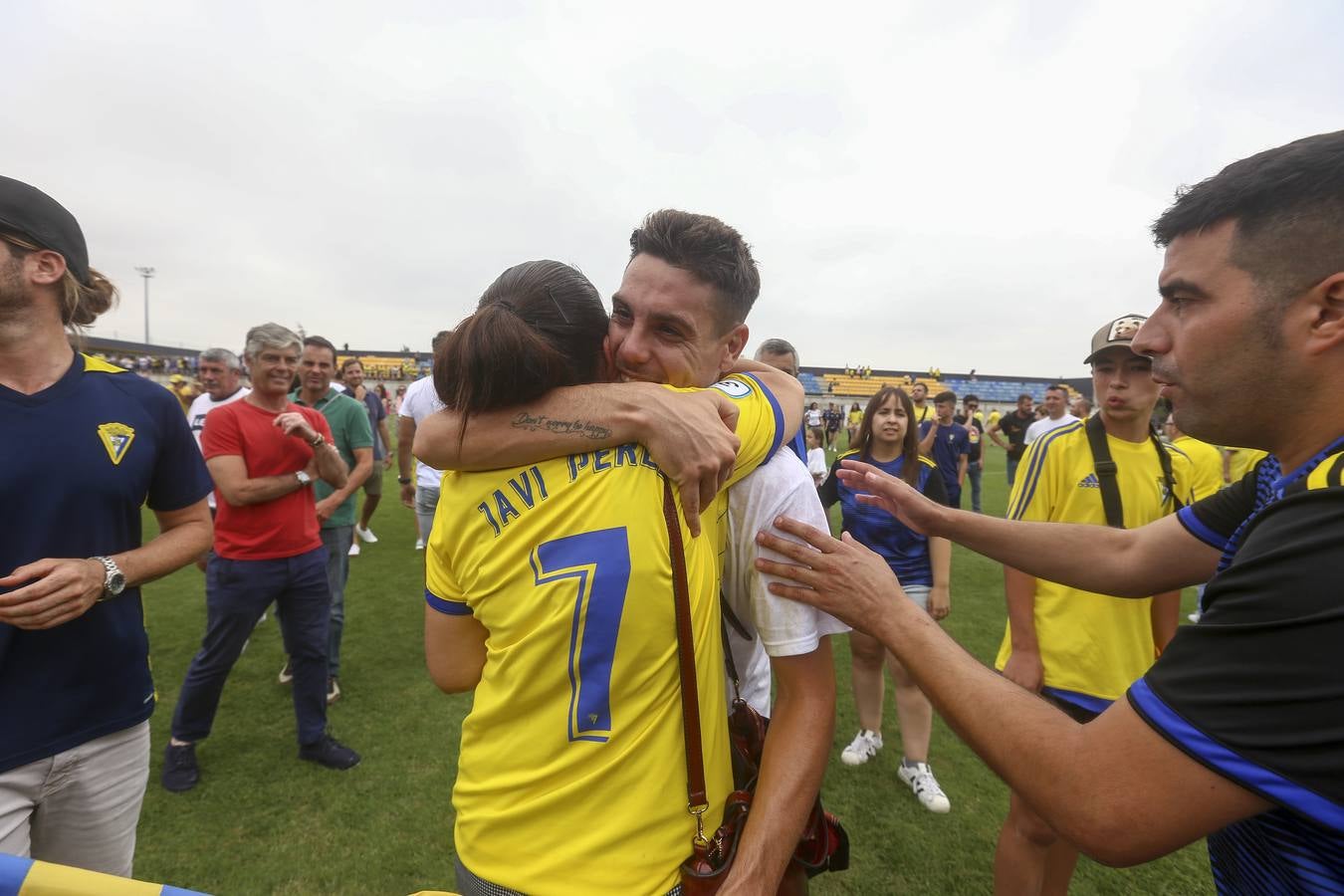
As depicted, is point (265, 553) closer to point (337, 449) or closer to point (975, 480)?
point (337, 449)

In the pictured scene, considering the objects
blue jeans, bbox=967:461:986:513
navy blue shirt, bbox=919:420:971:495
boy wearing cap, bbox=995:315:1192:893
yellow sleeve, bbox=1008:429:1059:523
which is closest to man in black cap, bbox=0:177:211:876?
boy wearing cap, bbox=995:315:1192:893

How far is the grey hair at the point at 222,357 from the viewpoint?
5301 millimetres

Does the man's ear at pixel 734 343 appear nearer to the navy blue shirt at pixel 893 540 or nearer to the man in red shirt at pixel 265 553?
the navy blue shirt at pixel 893 540

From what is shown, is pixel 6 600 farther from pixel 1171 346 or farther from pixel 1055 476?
pixel 1055 476

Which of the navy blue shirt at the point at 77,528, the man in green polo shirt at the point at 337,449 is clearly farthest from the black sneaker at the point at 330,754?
the navy blue shirt at the point at 77,528

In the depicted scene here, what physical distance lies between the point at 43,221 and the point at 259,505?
2227 mm

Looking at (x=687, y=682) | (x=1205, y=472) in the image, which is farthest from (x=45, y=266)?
(x=1205, y=472)

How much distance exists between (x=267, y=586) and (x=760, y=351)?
4253 mm

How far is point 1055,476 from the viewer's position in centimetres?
301

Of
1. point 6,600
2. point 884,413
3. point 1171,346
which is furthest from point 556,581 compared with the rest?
point 884,413

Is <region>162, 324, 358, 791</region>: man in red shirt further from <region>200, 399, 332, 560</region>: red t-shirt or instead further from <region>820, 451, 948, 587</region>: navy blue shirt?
<region>820, 451, 948, 587</region>: navy blue shirt

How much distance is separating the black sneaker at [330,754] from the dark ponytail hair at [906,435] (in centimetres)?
426

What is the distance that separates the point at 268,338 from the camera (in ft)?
12.9

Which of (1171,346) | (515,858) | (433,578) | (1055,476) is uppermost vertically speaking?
(1171,346)
